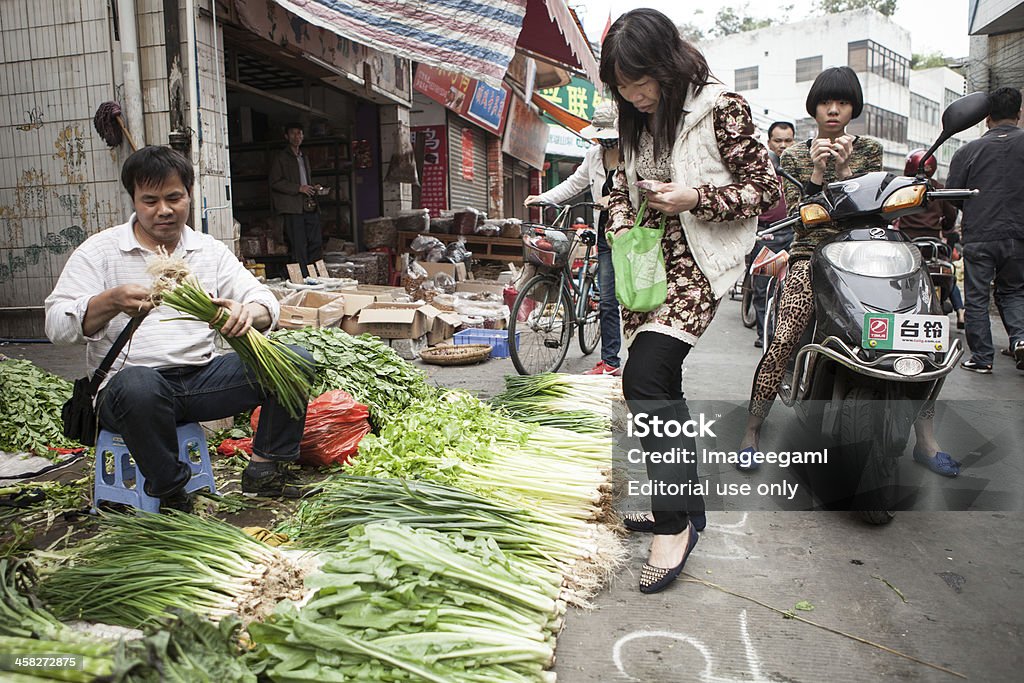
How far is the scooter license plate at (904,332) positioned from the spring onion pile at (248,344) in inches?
96.3

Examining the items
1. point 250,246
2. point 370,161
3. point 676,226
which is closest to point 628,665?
point 676,226

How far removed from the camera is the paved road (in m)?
2.05

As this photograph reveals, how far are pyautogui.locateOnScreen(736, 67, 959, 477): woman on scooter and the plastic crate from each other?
3389mm

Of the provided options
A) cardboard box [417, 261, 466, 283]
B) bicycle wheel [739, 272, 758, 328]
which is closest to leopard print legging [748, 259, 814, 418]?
bicycle wheel [739, 272, 758, 328]

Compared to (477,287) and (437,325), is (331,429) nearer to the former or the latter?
(437,325)

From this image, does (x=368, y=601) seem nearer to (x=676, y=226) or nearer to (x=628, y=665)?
(x=628, y=665)

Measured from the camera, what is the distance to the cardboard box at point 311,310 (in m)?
6.04

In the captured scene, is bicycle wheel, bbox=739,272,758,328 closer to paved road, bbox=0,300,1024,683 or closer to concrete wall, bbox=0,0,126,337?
paved road, bbox=0,300,1024,683

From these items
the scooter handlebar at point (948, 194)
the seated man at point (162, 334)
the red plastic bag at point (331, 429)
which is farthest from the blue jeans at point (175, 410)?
the scooter handlebar at point (948, 194)

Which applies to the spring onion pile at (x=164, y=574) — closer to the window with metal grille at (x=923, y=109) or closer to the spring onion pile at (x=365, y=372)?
the spring onion pile at (x=365, y=372)

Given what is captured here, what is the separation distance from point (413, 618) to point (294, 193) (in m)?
8.31

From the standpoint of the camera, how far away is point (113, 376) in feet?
9.23

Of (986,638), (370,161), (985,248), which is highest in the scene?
(370,161)

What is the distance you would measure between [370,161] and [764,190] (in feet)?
31.0
